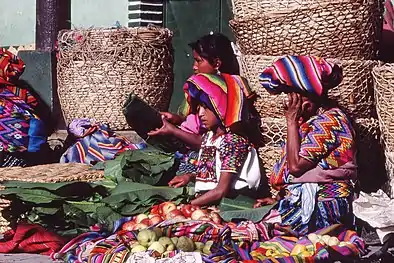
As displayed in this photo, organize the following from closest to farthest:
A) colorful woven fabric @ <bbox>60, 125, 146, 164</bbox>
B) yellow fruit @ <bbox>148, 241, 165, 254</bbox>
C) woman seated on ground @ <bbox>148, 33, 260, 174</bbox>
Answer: yellow fruit @ <bbox>148, 241, 165, 254</bbox> < woman seated on ground @ <bbox>148, 33, 260, 174</bbox> < colorful woven fabric @ <bbox>60, 125, 146, 164</bbox>

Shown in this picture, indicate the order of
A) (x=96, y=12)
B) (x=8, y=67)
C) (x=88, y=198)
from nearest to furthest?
(x=88, y=198), (x=8, y=67), (x=96, y=12)

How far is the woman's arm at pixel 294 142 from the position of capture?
18.2ft

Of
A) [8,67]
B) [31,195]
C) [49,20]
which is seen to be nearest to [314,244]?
[31,195]

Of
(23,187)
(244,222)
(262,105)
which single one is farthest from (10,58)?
(244,222)

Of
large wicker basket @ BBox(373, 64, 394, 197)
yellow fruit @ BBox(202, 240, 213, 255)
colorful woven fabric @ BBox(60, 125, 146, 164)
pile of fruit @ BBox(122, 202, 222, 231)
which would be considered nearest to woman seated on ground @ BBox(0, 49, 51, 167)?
colorful woven fabric @ BBox(60, 125, 146, 164)

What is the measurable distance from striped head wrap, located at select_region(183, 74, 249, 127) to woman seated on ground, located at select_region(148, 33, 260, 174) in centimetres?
13

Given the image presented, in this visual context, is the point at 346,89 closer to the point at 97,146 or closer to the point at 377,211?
the point at 377,211

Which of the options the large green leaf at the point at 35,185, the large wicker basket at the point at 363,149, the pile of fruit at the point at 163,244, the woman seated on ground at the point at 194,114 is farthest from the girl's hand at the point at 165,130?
the pile of fruit at the point at 163,244

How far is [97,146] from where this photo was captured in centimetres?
714

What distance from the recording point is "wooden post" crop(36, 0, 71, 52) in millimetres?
8211

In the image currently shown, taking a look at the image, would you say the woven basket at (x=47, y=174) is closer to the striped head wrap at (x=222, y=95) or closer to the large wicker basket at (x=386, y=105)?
the striped head wrap at (x=222, y=95)

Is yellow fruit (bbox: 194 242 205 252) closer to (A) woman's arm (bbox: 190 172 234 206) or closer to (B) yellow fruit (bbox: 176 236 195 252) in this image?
(B) yellow fruit (bbox: 176 236 195 252)

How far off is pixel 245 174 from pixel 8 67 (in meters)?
2.41

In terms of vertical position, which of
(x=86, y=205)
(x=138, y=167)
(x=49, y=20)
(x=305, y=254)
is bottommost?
(x=86, y=205)
